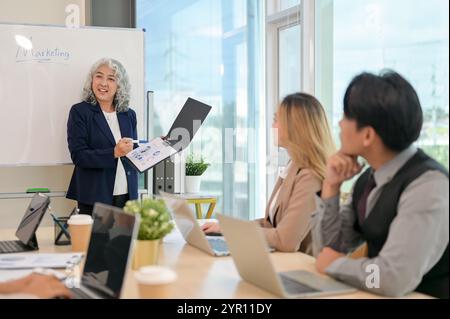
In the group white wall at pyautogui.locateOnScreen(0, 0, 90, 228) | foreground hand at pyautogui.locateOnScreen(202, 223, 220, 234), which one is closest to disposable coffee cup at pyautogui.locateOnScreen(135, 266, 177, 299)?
foreground hand at pyautogui.locateOnScreen(202, 223, 220, 234)

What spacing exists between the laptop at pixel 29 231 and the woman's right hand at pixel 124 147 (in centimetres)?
116

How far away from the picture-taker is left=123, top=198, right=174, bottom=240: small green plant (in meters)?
1.65

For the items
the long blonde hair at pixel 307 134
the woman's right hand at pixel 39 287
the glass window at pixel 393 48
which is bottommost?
the woman's right hand at pixel 39 287

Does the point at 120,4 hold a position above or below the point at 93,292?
above

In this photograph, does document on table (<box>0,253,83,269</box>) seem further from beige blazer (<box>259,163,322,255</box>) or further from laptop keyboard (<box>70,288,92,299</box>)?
beige blazer (<box>259,163,322,255</box>)

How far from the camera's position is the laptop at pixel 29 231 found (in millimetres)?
2215

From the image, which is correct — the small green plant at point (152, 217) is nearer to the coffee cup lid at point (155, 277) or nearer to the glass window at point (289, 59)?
the coffee cup lid at point (155, 277)

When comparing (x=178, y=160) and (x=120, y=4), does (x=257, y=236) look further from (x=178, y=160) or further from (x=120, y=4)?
(x=120, y=4)

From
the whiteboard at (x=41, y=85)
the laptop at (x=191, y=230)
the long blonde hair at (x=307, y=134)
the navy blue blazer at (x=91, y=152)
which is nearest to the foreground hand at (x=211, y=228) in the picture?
the laptop at (x=191, y=230)

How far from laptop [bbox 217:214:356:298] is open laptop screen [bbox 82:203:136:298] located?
294 mm

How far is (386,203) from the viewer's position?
1596 mm
